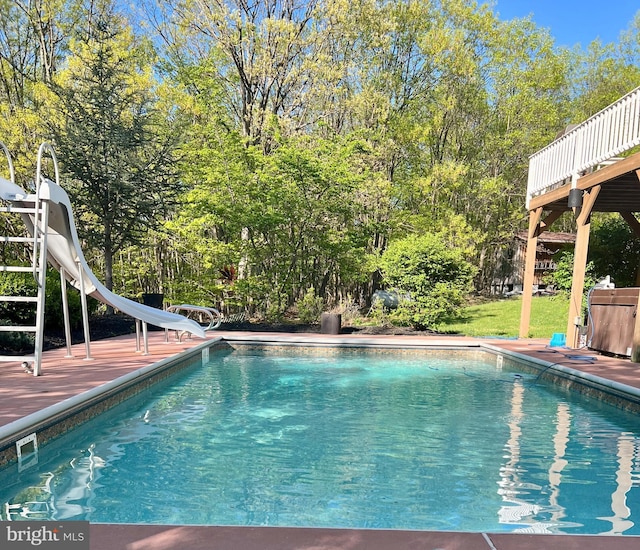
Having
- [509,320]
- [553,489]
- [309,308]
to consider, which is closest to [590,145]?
[509,320]

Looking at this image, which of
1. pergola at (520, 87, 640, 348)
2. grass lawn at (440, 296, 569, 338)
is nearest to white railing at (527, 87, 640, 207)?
pergola at (520, 87, 640, 348)

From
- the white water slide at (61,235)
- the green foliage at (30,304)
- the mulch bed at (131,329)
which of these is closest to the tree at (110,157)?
the mulch bed at (131,329)

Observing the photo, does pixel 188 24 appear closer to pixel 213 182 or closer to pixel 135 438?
pixel 213 182

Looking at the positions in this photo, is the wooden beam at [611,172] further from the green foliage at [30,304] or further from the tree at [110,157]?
the green foliage at [30,304]

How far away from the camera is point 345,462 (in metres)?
3.62

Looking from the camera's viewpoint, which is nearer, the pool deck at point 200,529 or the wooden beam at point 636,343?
the pool deck at point 200,529

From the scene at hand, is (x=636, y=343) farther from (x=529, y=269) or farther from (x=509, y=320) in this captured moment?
(x=509, y=320)

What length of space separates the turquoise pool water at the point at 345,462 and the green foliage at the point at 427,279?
5.61m

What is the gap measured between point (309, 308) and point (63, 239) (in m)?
7.54

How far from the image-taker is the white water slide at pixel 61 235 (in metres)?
5.18

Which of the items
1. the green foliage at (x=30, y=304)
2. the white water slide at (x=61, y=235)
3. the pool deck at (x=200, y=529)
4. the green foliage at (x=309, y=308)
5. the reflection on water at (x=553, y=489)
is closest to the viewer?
the pool deck at (x=200, y=529)

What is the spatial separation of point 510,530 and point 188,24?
16.2 m

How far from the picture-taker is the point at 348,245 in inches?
513

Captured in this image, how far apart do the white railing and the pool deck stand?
3477 millimetres
